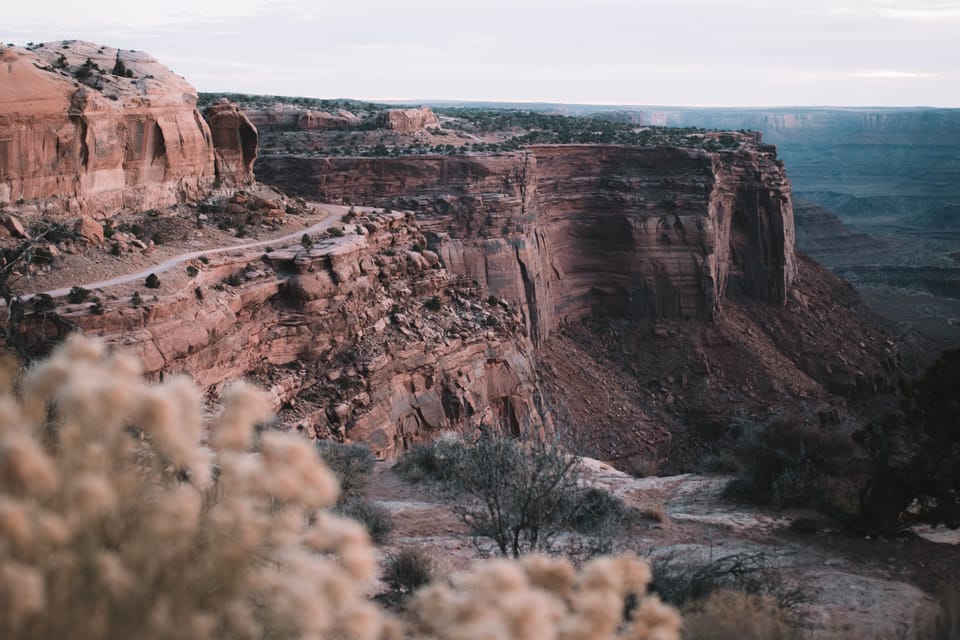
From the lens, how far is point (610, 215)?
4541 cm

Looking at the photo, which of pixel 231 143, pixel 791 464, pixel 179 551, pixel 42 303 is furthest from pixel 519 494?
pixel 231 143

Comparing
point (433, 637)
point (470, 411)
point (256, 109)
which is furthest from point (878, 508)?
point (256, 109)

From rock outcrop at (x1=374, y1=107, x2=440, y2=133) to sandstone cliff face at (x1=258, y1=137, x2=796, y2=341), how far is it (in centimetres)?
793

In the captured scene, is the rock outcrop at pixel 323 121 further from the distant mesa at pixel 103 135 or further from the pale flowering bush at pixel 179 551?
the pale flowering bush at pixel 179 551

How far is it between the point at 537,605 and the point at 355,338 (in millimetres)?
21333

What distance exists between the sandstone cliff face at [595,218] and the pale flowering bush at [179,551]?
33.9m

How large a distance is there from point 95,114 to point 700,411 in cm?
2939

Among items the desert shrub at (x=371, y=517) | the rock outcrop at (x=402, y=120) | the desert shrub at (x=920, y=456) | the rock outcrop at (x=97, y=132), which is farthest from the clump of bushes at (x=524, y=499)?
the rock outcrop at (x=402, y=120)

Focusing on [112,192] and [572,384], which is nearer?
[112,192]

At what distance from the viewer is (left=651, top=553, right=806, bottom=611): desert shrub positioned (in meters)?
9.12

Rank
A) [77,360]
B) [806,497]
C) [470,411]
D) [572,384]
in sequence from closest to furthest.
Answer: [77,360], [806,497], [470,411], [572,384]

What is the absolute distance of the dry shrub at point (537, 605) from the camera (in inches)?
109

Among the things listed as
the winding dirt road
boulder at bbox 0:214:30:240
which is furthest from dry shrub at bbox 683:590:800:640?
boulder at bbox 0:214:30:240

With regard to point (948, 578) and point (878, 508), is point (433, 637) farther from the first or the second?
point (878, 508)
